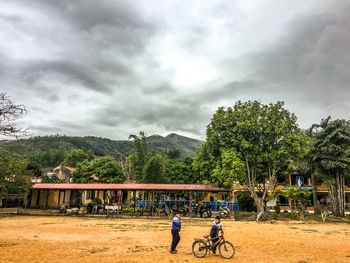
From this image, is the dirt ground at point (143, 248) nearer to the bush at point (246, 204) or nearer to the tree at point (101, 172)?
the bush at point (246, 204)

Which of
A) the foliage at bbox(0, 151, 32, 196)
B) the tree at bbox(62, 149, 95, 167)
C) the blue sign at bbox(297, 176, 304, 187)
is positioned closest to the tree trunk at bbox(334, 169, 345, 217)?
the blue sign at bbox(297, 176, 304, 187)

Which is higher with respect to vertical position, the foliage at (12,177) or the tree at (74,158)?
the tree at (74,158)

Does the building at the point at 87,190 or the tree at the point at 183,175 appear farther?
the tree at the point at 183,175

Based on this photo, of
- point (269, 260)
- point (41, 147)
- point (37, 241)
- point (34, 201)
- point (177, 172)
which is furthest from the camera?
point (41, 147)

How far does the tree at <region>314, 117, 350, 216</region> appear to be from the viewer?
26000 mm

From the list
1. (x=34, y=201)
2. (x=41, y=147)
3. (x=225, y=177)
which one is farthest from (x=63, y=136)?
(x=225, y=177)

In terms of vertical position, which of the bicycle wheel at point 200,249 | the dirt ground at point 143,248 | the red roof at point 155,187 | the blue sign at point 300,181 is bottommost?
the dirt ground at point 143,248

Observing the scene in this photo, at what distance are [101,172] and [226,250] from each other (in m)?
26.6

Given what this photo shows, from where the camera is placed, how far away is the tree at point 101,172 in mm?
33219

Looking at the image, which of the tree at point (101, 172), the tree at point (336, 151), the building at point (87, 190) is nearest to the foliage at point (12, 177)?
the building at point (87, 190)

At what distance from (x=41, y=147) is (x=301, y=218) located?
297ft

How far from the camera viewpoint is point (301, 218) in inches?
924

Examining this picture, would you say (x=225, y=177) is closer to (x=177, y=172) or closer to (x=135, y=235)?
(x=135, y=235)

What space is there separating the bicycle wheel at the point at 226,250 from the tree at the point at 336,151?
840 inches
